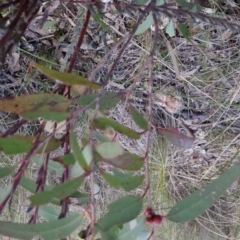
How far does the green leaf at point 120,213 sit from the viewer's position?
521mm

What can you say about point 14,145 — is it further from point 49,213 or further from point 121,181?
point 49,213

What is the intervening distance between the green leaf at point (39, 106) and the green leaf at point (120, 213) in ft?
0.40

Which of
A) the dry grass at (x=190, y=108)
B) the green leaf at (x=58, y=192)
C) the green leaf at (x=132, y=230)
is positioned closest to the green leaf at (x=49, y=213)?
the green leaf at (x=132, y=230)

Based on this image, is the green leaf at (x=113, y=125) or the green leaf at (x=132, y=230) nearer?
the green leaf at (x=113, y=125)

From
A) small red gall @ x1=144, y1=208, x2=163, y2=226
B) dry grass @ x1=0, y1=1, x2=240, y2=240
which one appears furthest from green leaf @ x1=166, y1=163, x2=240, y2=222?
dry grass @ x1=0, y1=1, x2=240, y2=240

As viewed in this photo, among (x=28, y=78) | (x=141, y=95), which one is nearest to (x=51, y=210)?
(x=141, y=95)

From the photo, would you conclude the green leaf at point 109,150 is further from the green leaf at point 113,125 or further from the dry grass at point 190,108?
the dry grass at point 190,108

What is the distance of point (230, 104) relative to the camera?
4.34ft

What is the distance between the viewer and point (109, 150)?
19.7 inches

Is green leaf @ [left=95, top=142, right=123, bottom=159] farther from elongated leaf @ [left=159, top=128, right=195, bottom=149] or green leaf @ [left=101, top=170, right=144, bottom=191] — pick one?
elongated leaf @ [left=159, top=128, right=195, bottom=149]

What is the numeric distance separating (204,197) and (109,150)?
0.44 feet

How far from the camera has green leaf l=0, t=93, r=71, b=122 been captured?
1.74 feet

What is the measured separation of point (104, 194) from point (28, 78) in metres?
0.48

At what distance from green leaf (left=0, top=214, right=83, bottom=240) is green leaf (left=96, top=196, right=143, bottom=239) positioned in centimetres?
4
